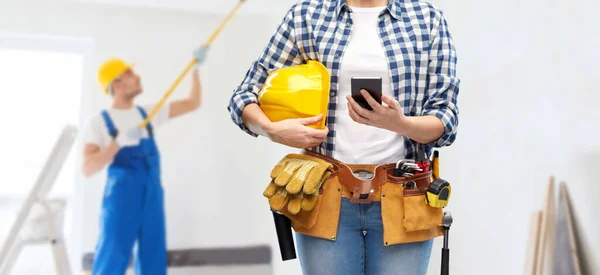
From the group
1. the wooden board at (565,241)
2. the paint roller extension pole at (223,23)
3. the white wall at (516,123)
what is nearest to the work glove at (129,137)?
the paint roller extension pole at (223,23)

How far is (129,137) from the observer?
2271mm

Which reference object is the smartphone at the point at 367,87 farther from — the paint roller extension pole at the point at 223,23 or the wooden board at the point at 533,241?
the paint roller extension pole at the point at 223,23

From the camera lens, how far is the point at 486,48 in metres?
1.83

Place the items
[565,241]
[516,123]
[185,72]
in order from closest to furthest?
[565,241] → [516,123] → [185,72]

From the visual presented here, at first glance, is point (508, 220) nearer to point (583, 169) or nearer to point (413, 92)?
point (583, 169)

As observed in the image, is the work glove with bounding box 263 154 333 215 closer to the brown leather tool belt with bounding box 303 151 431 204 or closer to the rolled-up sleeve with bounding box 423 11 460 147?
the brown leather tool belt with bounding box 303 151 431 204

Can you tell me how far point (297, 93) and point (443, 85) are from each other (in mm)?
270

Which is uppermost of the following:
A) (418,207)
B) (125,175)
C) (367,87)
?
(367,87)

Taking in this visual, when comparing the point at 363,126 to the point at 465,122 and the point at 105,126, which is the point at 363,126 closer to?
the point at 465,122

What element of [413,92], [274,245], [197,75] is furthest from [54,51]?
[413,92]

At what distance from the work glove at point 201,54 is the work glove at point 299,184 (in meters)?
1.53

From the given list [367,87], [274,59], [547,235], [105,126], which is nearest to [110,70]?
[105,126]

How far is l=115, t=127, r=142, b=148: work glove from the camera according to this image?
226 centimetres

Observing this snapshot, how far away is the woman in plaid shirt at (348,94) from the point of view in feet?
3.09
